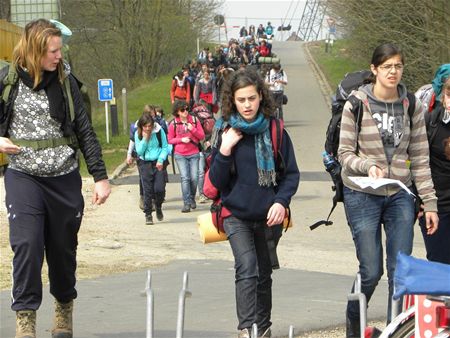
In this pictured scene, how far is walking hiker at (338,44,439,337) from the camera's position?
649cm

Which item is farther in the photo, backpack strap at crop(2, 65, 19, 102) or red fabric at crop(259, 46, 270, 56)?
red fabric at crop(259, 46, 270, 56)

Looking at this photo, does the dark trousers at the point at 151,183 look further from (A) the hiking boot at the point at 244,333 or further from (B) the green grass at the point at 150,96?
(A) the hiking boot at the point at 244,333

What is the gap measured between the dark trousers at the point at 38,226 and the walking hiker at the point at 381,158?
1526 mm

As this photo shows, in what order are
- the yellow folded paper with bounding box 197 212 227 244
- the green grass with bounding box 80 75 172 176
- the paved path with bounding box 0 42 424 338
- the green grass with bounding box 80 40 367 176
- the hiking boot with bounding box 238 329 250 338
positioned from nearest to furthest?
1. the hiking boot with bounding box 238 329 250 338
2. the yellow folded paper with bounding box 197 212 227 244
3. the paved path with bounding box 0 42 424 338
4. the green grass with bounding box 80 75 172 176
5. the green grass with bounding box 80 40 367 176

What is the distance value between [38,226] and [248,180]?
45.8 inches

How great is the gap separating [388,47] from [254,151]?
0.93 metres

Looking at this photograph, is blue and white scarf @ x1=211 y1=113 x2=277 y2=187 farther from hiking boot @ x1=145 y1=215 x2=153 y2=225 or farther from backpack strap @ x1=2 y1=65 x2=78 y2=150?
hiking boot @ x1=145 y1=215 x2=153 y2=225

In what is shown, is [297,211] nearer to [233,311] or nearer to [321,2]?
[233,311]

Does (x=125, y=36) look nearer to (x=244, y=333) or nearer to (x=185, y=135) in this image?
(x=185, y=135)

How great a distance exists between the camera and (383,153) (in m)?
6.52

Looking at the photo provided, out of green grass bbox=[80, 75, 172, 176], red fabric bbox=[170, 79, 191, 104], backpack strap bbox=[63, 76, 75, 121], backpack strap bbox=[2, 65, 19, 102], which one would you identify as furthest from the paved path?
red fabric bbox=[170, 79, 191, 104]

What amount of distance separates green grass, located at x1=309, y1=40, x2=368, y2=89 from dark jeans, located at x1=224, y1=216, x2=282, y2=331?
32711 mm

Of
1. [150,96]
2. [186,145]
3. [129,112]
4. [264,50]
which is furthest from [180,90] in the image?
[186,145]

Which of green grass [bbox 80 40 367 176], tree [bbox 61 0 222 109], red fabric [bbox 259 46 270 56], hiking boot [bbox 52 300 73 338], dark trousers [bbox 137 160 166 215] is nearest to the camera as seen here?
hiking boot [bbox 52 300 73 338]
